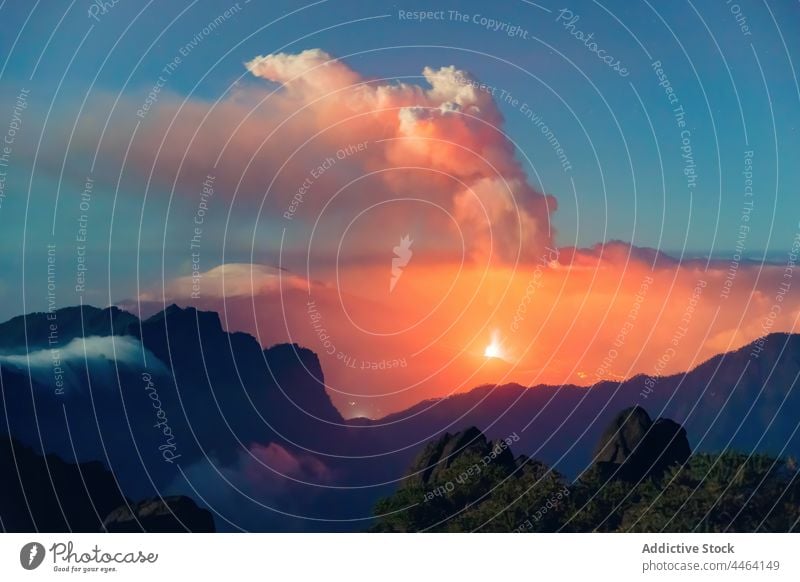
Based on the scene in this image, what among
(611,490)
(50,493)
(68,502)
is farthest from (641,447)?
(50,493)

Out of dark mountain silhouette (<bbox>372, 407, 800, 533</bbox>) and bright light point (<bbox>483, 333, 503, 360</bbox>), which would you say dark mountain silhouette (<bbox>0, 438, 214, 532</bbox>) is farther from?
bright light point (<bbox>483, 333, 503, 360</bbox>)

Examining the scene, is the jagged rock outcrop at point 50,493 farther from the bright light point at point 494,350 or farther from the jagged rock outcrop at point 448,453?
the bright light point at point 494,350

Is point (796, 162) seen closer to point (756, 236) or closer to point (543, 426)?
point (756, 236)

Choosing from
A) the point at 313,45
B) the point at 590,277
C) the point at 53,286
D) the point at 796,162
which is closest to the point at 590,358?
the point at 590,277

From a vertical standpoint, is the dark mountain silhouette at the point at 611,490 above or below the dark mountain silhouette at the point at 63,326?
below
